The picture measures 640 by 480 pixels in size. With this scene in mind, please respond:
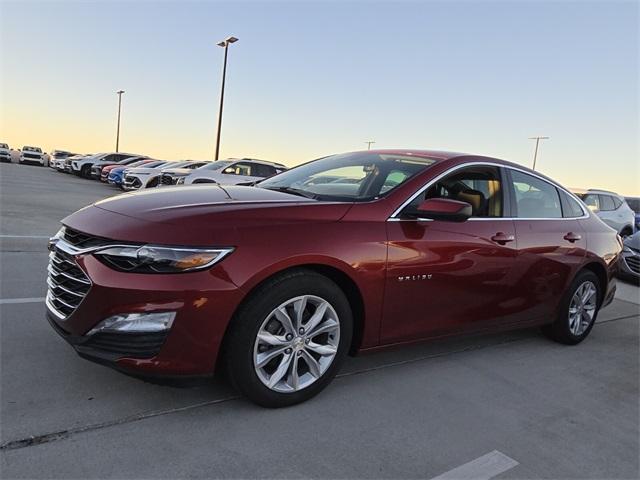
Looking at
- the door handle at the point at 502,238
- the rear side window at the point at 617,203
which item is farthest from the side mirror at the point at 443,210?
the rear side window at the point at 617,203

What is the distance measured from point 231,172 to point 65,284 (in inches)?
507

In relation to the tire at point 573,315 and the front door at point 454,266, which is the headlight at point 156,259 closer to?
the front door at point 454,266

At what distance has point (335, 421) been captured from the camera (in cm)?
292

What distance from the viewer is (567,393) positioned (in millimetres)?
Answer: 3709

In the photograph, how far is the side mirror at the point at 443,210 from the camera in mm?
3229

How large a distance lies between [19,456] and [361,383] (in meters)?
1.99

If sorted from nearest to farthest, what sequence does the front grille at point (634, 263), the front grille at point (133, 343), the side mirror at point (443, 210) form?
the front grille at point (133, 343) < the side mirror at point (443, 210) < the front grille at point (634, 263)

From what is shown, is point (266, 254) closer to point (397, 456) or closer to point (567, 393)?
point (397, 456)

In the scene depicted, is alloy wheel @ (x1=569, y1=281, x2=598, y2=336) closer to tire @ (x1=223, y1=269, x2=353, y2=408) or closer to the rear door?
the rear door

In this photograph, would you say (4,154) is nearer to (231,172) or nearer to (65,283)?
(231,172)

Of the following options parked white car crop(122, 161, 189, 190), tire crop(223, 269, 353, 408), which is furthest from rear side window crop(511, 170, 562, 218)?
parked white car crop(122, 161, 189, 190)

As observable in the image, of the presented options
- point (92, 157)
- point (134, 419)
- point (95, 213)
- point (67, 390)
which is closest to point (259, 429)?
point (134, 419)

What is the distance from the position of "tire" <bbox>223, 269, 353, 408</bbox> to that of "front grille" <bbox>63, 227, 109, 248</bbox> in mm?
818

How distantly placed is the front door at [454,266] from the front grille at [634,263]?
230 inches
